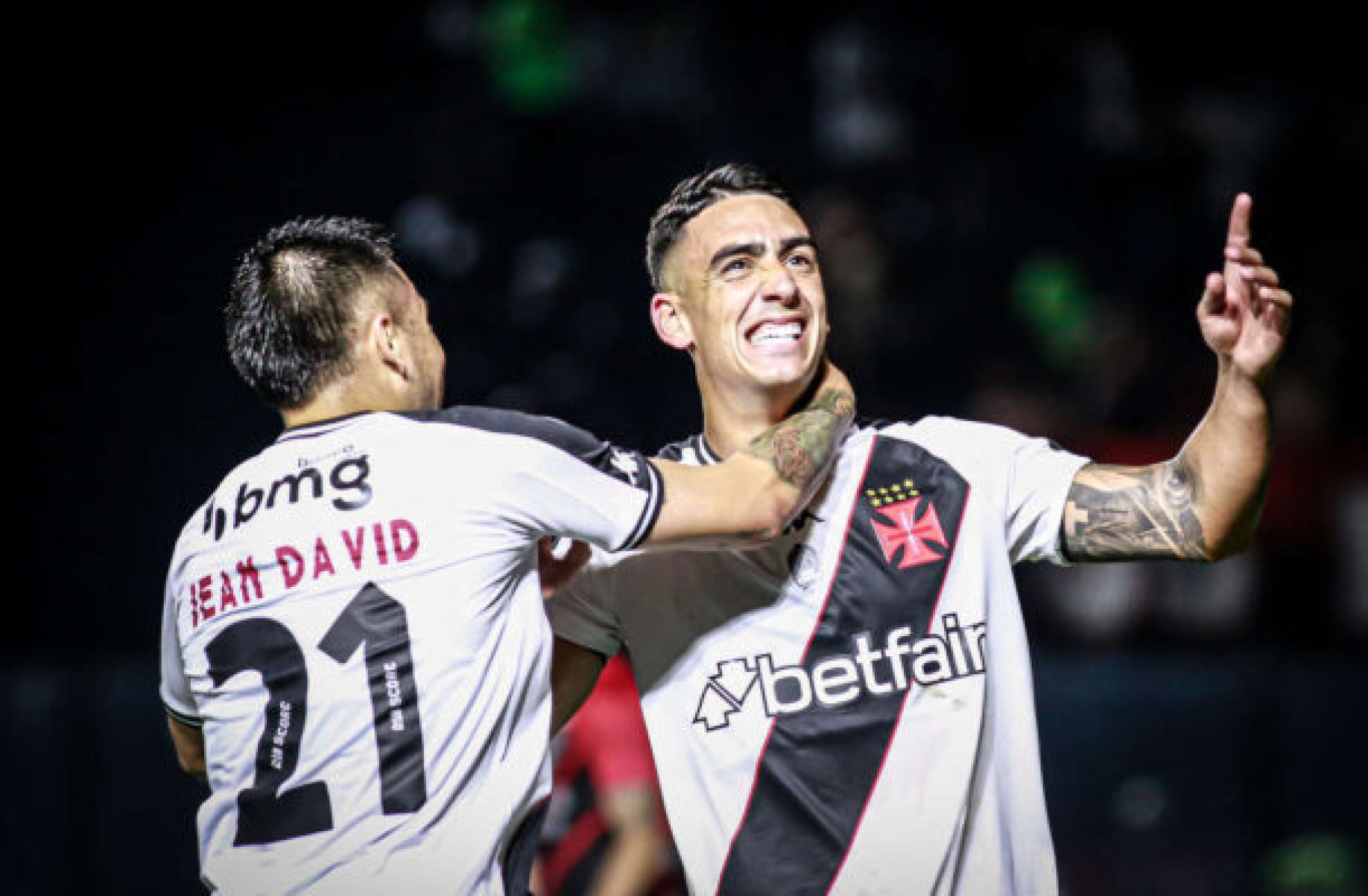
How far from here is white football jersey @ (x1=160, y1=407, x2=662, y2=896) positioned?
7.26ft

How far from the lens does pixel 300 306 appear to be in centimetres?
249

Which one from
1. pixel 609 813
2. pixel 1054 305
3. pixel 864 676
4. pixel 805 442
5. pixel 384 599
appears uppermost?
pixel 1054 305

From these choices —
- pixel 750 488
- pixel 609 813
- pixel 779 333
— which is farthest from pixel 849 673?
pixel 609 813

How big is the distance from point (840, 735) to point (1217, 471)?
762mm

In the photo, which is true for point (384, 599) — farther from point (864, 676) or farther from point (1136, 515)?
point (1136, 515)

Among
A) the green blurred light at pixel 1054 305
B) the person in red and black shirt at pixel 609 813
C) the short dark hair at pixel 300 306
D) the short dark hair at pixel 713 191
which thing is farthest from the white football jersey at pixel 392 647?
the green blurred light at pixel 1054 305

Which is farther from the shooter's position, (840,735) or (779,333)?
(779,333)

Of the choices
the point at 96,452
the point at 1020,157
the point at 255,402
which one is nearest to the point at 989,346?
the point at 1020,157

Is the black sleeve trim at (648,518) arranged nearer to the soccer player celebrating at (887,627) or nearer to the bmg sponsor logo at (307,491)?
the soccer player celebrating at (887,627)

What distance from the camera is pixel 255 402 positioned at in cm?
657

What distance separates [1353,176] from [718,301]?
5.91m

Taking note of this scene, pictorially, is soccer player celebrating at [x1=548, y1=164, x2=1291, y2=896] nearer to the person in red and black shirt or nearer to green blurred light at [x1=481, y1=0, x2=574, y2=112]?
the person in red and black shirt

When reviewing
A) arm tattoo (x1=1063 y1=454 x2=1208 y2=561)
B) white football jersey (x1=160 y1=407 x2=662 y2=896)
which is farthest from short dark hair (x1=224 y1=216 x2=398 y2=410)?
arm tattoo (x1=1063 y1=454 x2=1208 y2=561)

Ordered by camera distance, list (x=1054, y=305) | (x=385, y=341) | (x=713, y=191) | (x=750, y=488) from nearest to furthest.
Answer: (x=750, y=488) < (x=385, y=341) < (x=713, y=191) < (x=1054, y=305)
